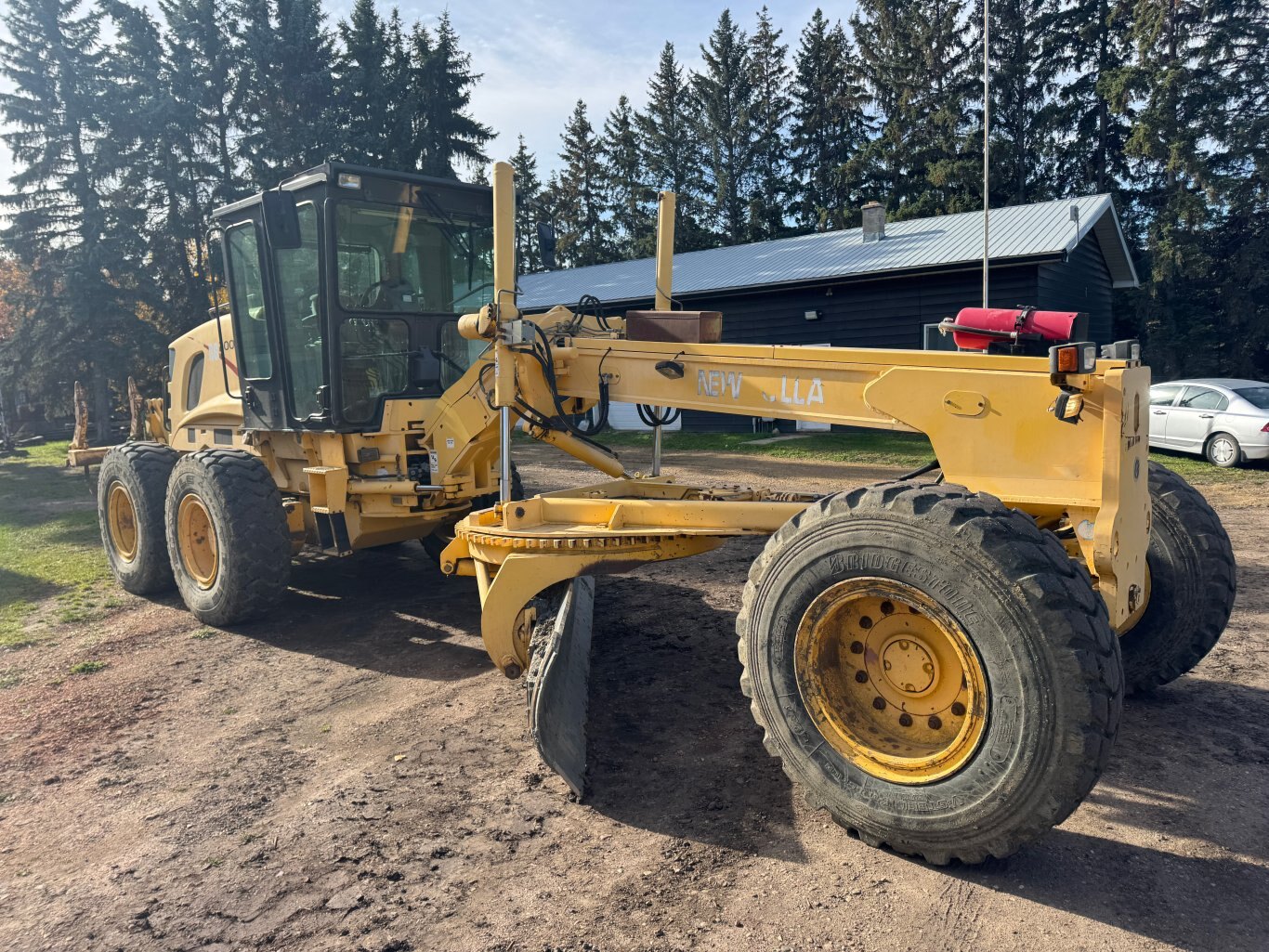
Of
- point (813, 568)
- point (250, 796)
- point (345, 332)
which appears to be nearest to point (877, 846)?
point (813, 568)

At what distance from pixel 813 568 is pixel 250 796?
103 inches

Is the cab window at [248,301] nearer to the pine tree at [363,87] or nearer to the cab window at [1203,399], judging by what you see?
the cab window at [1203,399]

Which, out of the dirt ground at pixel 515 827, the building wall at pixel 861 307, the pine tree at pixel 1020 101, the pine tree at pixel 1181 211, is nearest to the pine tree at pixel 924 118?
the pine tree at pixel 1020 101

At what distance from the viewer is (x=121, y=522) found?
762 centimetres

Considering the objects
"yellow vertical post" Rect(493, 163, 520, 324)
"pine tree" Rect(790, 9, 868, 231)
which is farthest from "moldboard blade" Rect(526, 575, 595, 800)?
"pine tree" Rect(790, 9, 868, 231)

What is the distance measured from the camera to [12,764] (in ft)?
13.8

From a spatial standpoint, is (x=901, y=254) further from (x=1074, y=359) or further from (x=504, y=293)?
(x=1074, y=359)

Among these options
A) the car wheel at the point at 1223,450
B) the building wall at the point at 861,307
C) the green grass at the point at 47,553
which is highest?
the building wall at the point at 861,307

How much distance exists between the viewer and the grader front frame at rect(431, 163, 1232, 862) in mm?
2779

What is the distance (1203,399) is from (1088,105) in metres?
24.0

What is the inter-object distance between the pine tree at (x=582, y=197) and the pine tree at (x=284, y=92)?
66.7 feet

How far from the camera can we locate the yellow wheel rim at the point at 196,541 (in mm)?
6422

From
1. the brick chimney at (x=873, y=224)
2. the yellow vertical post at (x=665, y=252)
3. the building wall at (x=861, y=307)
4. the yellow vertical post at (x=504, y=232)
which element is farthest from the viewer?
the brick chimney at (x=873, y=224)

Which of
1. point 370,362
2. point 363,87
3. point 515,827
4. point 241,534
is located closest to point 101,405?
point 363,87
